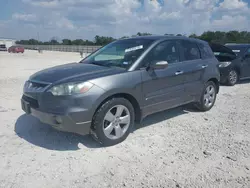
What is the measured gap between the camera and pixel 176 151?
365cm

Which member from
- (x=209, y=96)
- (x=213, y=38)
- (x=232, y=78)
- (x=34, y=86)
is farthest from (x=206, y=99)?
(x=213, y=38)

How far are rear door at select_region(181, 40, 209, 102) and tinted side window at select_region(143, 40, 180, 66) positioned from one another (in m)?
0.23

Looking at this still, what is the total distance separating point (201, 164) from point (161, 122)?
1.71 metres

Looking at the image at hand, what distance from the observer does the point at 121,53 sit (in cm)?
440

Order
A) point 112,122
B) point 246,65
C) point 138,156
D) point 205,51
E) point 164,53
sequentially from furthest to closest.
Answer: point 246,65 < point 205,51 < point 164,53 < point 112,122 < point 138,156

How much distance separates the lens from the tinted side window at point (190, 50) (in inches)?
194

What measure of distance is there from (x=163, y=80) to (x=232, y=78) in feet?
19.1

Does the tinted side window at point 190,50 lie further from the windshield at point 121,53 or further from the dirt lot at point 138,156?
the dirt lot at point 138,156

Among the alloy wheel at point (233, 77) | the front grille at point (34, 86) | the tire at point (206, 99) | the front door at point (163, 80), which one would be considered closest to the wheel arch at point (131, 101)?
the front door at point (163, 80)

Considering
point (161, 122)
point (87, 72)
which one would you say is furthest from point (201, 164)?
point (87, 72)

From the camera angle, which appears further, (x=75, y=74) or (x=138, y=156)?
(x=75, y=74)

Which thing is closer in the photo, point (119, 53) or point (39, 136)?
point (39, 136)

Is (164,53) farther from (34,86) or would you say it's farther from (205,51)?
(34,86)

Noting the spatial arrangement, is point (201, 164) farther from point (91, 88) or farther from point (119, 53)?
point (119, 53)
